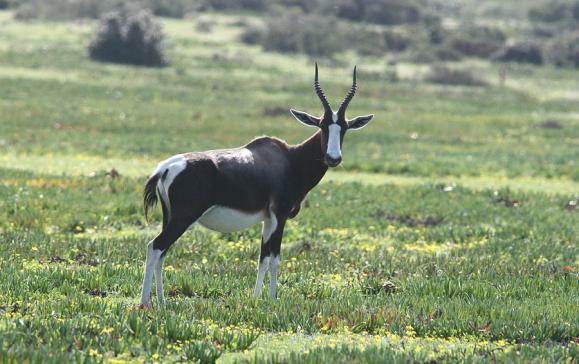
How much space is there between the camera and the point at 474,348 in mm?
9633

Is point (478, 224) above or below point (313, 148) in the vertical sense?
below

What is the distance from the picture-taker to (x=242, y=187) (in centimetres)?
1193

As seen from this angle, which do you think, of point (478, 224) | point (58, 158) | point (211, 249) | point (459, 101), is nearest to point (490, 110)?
point (459, 101)

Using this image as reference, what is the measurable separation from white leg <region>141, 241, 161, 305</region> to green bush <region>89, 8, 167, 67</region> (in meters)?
52.8

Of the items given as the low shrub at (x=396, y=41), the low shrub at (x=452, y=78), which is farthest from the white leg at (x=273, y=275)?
the low shrub at (x=396, y=41)

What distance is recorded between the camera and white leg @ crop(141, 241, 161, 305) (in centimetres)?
1102

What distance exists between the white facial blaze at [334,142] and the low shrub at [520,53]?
233 feet

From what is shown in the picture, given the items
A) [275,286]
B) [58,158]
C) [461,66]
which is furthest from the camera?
[461,66]

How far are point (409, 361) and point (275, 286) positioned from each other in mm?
3769

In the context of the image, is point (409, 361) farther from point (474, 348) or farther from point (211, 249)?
point (211, 249)

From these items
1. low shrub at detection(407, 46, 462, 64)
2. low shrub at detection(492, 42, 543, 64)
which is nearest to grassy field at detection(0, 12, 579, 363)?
low shrub at detection(407, 46, 462, 64)

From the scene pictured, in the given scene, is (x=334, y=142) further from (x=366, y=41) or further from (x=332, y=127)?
(x=366, y=41)

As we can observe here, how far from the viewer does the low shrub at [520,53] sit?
80.8m

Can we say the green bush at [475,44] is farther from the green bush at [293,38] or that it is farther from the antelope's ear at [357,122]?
the antelope's ear at [357,122]
